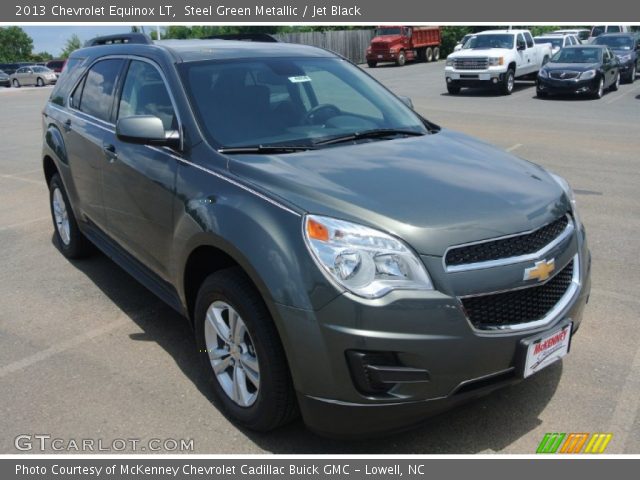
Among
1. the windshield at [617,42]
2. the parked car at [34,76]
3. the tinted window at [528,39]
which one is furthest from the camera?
the parked car at [34,76]

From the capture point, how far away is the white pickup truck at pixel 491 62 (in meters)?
21.0

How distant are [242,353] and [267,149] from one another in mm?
1101

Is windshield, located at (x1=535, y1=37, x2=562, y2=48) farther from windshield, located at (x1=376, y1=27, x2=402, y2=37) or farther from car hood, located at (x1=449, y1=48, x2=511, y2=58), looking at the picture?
windshield, located at (x1=376, y1=27, x2=402, y2=37)

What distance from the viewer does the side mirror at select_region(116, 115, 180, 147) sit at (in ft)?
11.6

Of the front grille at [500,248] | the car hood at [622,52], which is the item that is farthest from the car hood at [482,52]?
the front grille at [500,248]

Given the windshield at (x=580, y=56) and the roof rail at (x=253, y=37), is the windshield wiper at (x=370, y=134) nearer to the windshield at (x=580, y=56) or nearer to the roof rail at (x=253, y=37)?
the roof rail at (x=253, y=37)

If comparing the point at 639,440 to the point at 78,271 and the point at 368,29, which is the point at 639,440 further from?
the point at 368,29

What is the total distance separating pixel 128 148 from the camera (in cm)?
417

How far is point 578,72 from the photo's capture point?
19.2 metres

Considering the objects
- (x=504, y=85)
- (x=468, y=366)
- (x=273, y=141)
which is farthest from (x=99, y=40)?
(x=504, y=85)

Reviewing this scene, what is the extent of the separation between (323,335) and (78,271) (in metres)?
3.71

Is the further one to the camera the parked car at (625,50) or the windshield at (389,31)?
the windshield at (389,31)

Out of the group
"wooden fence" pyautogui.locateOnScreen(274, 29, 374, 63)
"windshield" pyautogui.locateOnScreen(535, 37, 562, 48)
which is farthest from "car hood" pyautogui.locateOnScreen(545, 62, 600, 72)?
"wooden fence" pyautogui.locateOnScreen(274, 29, 374, 63)

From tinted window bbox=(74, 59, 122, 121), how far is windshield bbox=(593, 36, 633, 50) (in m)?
23.9
